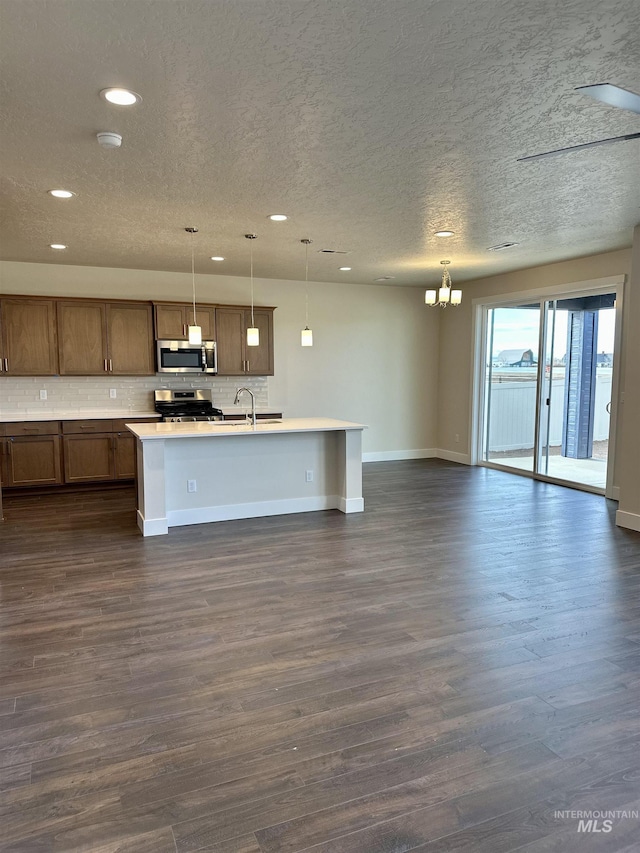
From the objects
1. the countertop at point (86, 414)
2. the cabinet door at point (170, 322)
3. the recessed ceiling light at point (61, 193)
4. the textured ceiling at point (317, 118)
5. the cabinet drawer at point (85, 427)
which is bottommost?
the cabinet drawer at point (85, 427)

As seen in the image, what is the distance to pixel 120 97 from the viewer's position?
8.28 ft

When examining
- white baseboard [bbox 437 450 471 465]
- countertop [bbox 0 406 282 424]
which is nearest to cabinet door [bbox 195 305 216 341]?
countertop [bbox 0 406 282 424]

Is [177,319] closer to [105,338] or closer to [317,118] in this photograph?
[105,338]

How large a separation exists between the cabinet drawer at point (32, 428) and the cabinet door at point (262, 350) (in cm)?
247

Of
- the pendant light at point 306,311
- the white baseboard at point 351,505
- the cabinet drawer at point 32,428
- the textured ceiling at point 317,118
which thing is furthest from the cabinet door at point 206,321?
the white baseboard at point 351,505

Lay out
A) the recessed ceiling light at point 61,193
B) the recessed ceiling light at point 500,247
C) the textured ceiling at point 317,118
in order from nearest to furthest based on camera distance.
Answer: the textured ceiling at point 317,118
the recessed ceiling light at point 61,193
the recessed ceiling light at point 500,247

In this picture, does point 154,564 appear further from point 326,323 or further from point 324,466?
point 326,323

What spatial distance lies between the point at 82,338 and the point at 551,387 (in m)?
5.88

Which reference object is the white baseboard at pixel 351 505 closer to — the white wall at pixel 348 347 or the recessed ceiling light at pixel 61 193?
the white wall at pixel 348 347

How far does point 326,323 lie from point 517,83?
577 cm

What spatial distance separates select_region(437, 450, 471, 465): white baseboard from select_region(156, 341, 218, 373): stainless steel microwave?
158 inches

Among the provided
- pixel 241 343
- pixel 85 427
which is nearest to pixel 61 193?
pixel 85 427

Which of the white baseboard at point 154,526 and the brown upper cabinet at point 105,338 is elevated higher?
the brown upper cabinet at point 105,338

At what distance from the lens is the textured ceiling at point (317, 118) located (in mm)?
1992
